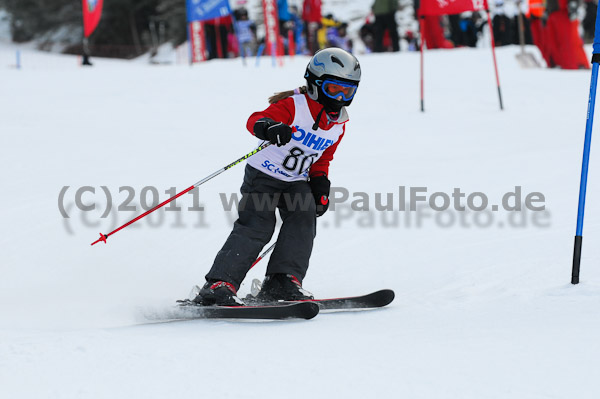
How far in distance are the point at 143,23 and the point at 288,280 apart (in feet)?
108

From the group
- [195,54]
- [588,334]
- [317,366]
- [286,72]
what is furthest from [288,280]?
[195,54]

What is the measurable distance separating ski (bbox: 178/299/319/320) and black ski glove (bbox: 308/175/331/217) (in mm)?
781

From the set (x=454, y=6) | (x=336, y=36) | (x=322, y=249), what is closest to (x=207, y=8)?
(x=336, y=36)

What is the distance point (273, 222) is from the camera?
3809 mm

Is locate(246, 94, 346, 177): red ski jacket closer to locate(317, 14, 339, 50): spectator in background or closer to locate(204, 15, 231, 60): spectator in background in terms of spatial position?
locate(204, 15, 231, 60): spectator in background

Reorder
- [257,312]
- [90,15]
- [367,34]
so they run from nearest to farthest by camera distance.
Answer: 1. [257,312]
2. [90,15]
3. [367,34]

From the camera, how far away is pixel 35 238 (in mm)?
5270

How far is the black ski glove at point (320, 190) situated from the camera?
391 centimetres

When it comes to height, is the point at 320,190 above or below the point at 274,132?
below

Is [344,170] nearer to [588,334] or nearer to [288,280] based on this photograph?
[288,280]

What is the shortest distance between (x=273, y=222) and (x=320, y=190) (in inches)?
13.4

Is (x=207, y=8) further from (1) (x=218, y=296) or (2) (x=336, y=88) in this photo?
(1) (x=218, y=296)

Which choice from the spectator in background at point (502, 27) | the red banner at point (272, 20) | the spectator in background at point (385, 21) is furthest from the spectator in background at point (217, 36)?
the spectator in background at point (502, 27)

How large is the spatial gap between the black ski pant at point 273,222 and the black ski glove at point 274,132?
1.45 feet
